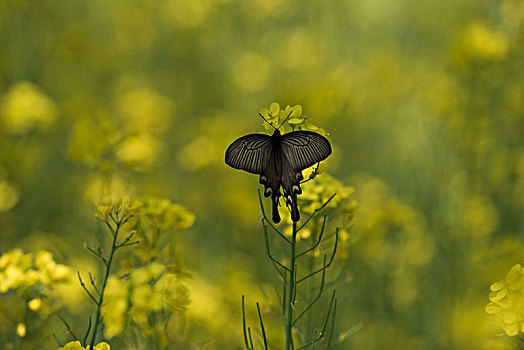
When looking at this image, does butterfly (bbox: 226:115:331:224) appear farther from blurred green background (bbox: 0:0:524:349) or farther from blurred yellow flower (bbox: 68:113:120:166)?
blurred yellow flower (bbox: 68:113:120:166)

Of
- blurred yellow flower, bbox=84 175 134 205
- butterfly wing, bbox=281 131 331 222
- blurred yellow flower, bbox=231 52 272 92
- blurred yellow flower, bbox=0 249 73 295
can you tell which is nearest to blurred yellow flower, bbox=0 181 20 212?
blurred yellow flower, bbox=84 175 134 205

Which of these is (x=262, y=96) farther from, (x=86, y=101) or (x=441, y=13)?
(x=441, y=13)

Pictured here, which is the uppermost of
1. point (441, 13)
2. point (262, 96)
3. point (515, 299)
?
point (441, 13)

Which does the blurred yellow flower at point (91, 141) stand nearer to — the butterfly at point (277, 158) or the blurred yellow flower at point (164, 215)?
the blurred yellow flower at point (164, 215)

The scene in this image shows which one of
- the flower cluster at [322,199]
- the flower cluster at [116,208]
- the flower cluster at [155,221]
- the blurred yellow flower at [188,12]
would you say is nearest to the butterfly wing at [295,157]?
the flower cluster at [322,199]

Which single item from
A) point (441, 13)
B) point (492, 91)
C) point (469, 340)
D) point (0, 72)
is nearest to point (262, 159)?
point (469, 340)

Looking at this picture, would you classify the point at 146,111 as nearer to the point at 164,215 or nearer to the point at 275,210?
the point at 164,215
